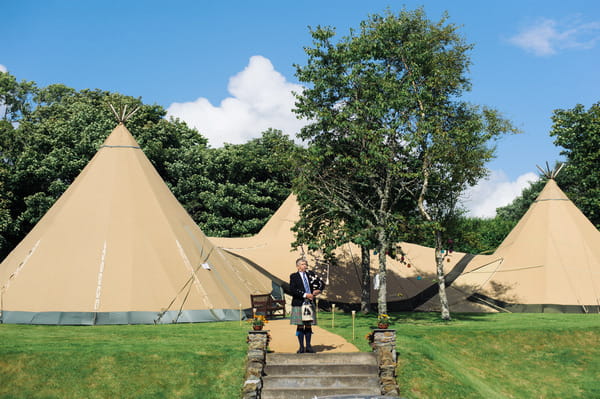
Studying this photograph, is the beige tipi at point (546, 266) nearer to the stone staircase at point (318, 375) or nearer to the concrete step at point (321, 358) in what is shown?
the concrete step at point (321, 358)

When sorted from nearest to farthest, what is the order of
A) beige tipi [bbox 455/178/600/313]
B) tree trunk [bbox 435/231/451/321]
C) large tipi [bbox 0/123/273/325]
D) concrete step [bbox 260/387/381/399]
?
concrete step [bbox 260/387/381/399] → large tipi [bbox 0/123/273/325] → tree trunk [bbox 435/231/451/321] → beige tipi [bbox 455/178/600/313]

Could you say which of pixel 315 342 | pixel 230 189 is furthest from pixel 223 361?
pixel 230 189

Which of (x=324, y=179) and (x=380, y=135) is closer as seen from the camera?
(x=380, y=135)

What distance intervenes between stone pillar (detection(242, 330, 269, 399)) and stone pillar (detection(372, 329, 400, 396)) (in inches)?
93.3

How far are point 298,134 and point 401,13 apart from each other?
22.8ft

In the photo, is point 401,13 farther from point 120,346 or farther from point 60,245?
point 120,346

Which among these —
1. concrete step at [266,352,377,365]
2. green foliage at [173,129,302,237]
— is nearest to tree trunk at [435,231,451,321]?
concrete step at [266,352,377,365]

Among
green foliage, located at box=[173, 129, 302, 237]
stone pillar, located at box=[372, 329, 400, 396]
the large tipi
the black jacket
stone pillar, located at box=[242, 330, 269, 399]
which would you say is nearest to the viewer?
stone pillar, located at box=[242, 330, 269, 399]

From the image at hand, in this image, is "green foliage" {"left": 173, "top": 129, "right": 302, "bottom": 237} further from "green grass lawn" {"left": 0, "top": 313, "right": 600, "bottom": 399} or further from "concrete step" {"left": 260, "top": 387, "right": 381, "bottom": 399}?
"concrete step" {"left": 260, "top": 387, "right": 381, "bottom": 399}

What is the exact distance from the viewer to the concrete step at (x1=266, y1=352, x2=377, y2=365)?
39.4ft

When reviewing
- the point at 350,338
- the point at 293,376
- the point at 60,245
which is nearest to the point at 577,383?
the point at 350,338

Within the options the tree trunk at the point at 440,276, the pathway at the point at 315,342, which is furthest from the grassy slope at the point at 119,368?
the tree trunk at the point at 440,276

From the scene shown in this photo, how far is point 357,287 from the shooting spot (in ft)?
88.5

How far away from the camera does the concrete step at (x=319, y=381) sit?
11375 millimetres
